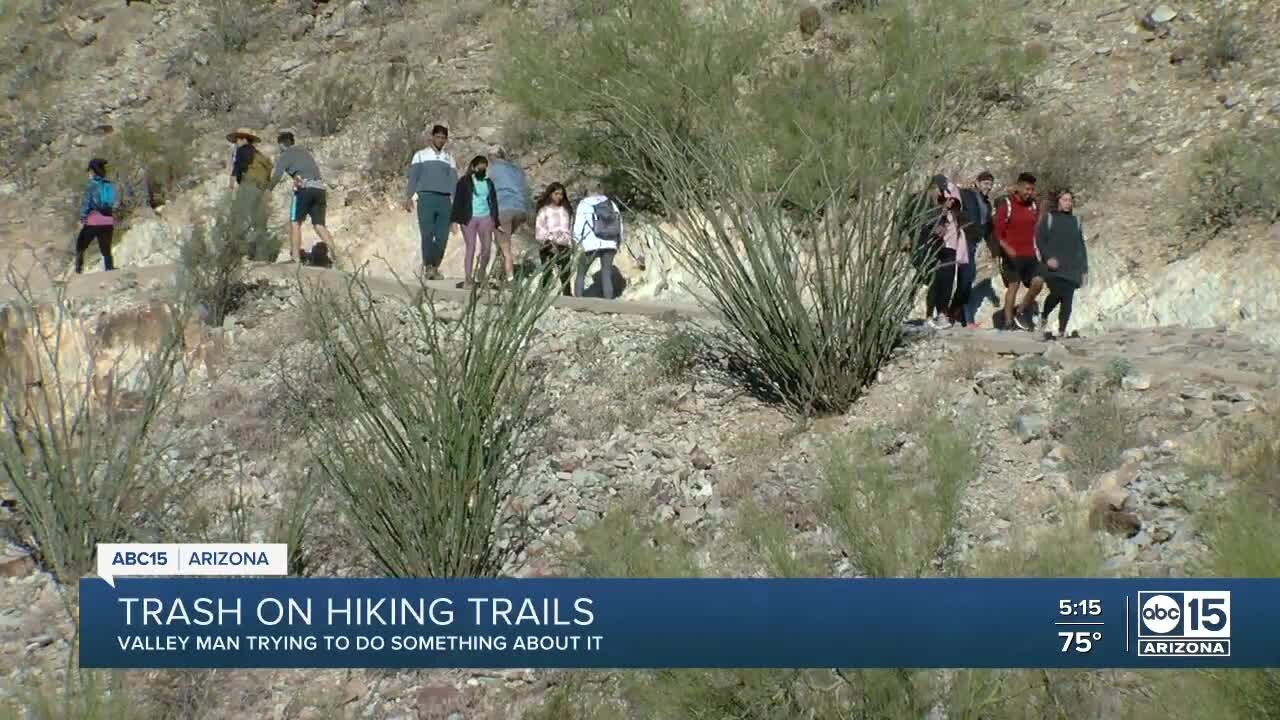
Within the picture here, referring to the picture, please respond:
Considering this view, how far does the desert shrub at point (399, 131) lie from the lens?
20.0 metres

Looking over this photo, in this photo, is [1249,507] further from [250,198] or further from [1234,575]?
[250,198]

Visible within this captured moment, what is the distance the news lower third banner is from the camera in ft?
20.8

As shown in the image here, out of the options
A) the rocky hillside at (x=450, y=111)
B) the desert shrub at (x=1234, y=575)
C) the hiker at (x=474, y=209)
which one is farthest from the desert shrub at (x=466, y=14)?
the desert shrub at (x=1234, y=575)

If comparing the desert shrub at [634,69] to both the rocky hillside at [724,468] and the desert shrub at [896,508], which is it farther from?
the desert shrub at [896,508]

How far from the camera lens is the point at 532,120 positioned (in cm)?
1981

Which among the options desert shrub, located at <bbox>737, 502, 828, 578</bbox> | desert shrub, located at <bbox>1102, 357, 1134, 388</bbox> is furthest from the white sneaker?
desert shrub, located at <bbox>737, 502, 828, 578</bbox>

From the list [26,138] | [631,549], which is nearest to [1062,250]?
[631,549]

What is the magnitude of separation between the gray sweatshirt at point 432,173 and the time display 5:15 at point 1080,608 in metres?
9.67

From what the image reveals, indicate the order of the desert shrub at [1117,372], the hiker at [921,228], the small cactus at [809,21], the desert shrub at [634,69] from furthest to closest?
the small cactus at [809,21]
the desert shrub at [634,69]
the hiker at [921,228]
the desert shrub at [1117,372]

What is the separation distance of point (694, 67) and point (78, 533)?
9.56 metres

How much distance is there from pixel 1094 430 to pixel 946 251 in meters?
3.03

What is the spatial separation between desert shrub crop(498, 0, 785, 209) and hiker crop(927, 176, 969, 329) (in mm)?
4342

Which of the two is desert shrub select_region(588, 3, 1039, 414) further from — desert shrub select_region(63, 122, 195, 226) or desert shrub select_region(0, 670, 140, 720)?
desert shrub select_region(63, 122, 195, 226)

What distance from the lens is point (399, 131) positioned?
2059 cm
